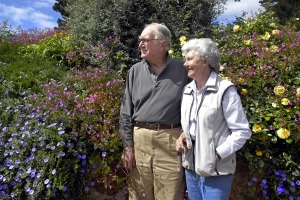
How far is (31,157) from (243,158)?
193 centimetres

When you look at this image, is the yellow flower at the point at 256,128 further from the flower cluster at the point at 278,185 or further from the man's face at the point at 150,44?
the man's face at the point at 150,44

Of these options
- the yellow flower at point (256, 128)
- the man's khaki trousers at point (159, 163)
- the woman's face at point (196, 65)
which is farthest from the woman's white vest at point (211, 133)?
the yellow flower at point (256, 128)

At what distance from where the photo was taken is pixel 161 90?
2607 millimetres

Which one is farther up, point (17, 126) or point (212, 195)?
point (17, 126)

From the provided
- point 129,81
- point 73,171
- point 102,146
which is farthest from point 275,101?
point 73,171

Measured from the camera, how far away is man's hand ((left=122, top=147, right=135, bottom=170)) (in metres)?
2.76

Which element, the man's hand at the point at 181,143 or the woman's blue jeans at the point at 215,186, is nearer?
the woman's blue jeans at the point at 215,186

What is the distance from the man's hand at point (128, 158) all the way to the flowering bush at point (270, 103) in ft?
3.34

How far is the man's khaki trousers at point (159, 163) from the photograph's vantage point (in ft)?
8.55

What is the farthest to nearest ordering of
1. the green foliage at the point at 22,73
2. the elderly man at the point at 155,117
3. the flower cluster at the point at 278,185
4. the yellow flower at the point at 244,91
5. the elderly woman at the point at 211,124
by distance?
the green foliage at the point at 22,73
the yellow flower at the point at 244,91
the flower cluster at the point at 278,185
the elderly man at the point at 155,117
the elderly woman at the point at 211,124

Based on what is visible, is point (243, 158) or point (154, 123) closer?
point (154, 123)

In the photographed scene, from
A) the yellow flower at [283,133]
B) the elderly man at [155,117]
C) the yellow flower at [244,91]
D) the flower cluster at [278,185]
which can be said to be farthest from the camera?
the yellow flower at [244,91]

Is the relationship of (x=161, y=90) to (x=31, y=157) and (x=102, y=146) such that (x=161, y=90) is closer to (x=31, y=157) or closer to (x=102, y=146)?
(x=102, y=146)

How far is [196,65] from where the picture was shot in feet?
7.52
